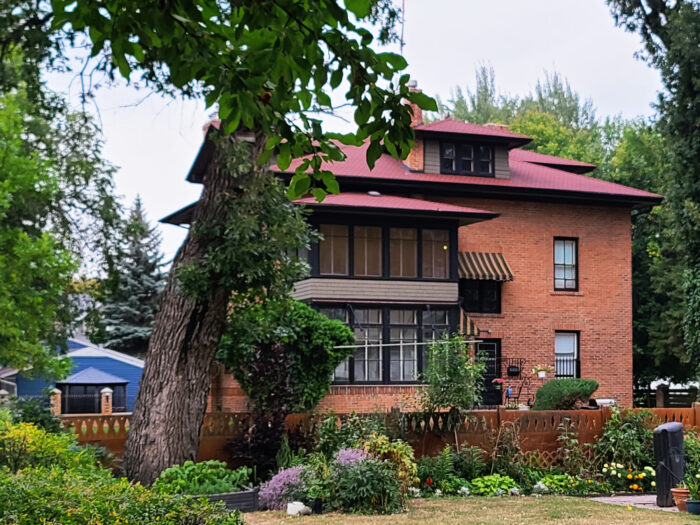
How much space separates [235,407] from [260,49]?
82.4 feet

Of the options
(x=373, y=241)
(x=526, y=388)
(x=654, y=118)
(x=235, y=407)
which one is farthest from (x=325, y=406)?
(x=654, y=118)

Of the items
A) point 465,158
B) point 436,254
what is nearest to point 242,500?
point 436,254

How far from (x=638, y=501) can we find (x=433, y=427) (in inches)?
154

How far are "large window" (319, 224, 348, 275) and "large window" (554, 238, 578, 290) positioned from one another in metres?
8.46

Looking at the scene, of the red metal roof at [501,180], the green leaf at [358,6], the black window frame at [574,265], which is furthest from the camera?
the black window frame at [574,265]

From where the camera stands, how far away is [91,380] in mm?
39469

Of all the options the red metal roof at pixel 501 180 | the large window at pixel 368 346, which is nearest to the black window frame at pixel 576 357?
the red metal roof at pixel 501 180

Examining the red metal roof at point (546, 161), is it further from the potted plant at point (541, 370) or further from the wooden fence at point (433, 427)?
the wooden fence at point (433, 427)

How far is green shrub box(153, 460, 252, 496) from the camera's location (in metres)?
13.8

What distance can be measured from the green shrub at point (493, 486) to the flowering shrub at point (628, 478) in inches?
75.9

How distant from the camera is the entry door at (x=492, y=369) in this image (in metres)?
31.9

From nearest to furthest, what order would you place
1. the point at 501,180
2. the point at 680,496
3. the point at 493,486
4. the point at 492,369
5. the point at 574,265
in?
the point at 680,496 < the point at 493,486 < the point at 492,369 < the point at 501,180 < the point at 574,265

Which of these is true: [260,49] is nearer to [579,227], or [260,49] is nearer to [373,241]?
[373,241]

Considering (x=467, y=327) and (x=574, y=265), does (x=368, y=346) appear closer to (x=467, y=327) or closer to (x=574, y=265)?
(x=467, y=327)
